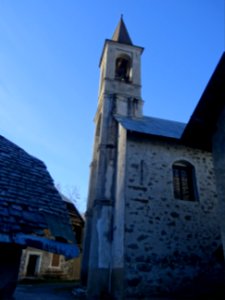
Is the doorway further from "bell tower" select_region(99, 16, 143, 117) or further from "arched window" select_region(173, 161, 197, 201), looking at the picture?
"arched window" select_region(173, 161, 197, 201)

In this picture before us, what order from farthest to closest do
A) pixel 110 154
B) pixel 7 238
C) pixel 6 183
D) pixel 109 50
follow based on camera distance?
pixel 109 50, pixel 110 154, pixel 6 183, pixel 7 238

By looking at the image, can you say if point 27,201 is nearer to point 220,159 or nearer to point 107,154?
point 220,159

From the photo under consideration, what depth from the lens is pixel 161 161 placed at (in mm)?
10203

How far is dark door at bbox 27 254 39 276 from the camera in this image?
55.6 feet

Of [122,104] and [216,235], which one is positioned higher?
[122,104]

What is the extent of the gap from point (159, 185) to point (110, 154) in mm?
3189

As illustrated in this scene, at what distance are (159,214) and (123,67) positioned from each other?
11.8 m

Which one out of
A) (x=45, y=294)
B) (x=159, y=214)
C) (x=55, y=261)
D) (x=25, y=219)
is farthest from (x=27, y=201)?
(x=55, y=261)

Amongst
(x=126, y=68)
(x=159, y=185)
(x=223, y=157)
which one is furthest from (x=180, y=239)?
(x=126, y=68)

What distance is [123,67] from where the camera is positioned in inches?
686

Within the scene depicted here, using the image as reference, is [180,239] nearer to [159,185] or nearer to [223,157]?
[159,185]

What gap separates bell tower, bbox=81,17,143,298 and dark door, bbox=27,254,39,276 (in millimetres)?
7188

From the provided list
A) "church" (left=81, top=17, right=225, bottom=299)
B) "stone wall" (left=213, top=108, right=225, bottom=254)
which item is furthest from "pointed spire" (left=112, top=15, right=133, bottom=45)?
"stone wall" (left=213, top=108, right=225, bottom=254)

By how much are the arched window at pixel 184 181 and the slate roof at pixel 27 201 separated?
574 cm
